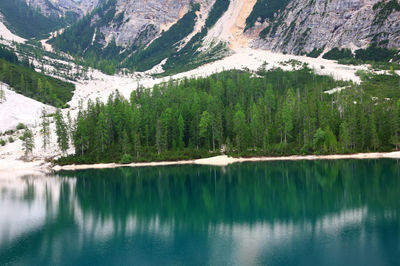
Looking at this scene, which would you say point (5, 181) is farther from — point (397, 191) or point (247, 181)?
point (397, 191)

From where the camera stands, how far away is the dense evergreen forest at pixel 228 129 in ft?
311

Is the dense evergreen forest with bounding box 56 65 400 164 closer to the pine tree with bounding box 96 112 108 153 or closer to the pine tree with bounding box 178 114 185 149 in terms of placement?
the pine tree with bounding box 96 112 108 153

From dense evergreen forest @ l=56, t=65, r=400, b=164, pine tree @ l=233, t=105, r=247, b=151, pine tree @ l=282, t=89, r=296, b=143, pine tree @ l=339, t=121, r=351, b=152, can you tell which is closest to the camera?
pine tree @ l=339, t=121, r=351, b=152

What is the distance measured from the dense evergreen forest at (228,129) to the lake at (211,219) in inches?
1024

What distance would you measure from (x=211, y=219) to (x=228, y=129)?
70362mm

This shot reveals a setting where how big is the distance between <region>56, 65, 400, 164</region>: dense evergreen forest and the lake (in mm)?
26019

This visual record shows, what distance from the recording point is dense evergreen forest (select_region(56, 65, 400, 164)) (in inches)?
3730

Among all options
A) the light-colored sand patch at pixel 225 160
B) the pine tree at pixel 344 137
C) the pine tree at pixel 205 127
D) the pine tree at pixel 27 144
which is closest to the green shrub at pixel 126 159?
the light-colored sand patch at pixel 225 160

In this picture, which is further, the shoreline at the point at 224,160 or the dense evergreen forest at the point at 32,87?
the dense evergreen forest at the point at 32,87

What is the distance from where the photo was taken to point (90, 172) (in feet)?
272

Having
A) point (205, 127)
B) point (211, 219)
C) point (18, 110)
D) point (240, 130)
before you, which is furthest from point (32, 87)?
point (211, 219)

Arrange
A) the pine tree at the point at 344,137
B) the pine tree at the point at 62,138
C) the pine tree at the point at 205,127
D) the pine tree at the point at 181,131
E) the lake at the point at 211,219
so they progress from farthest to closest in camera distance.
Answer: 1. the pine tree at the point at 181,131
2. the pine tree at the point at 205,127
3. the pine tree at the point at 62,138
4. the pine tree at the point at 344,137
5. the lake at the point at 211,219

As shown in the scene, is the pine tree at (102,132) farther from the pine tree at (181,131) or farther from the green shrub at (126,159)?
the pine tree at (181,131)

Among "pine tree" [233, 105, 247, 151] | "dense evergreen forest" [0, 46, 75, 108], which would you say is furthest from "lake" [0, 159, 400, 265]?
"dense evergreen forest" [0, 46, 75, 108]
